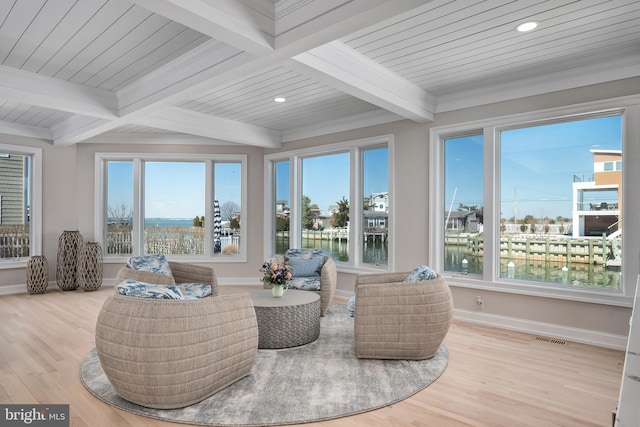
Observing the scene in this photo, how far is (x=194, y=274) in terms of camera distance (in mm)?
4566

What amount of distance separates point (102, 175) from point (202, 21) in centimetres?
551

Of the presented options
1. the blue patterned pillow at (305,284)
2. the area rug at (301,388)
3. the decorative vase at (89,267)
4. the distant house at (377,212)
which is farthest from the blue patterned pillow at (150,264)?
the distant house at (377,212)

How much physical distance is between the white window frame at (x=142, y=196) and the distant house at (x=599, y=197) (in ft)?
16.6

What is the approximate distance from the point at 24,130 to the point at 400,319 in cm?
660

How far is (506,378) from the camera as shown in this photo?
3008mm

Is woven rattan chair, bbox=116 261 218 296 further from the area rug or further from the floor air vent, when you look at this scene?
the floor air vent

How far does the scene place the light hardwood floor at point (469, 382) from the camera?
94.6 inches

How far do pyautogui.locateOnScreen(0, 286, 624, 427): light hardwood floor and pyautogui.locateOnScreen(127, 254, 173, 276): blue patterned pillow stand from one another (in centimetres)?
80

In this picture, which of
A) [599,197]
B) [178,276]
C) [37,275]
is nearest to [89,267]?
[37,275]

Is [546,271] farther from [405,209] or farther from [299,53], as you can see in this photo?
[299,53]

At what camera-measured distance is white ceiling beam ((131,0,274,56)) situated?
233cm

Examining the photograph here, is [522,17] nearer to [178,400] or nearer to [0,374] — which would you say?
[178,400]

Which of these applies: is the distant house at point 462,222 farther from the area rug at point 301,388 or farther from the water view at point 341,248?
the area rug at point 301,388

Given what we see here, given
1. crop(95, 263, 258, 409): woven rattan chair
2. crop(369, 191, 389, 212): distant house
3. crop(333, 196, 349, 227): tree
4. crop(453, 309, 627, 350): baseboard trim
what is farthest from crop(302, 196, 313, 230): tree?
crop(95, 263, 258, 409): woven rattan chair
